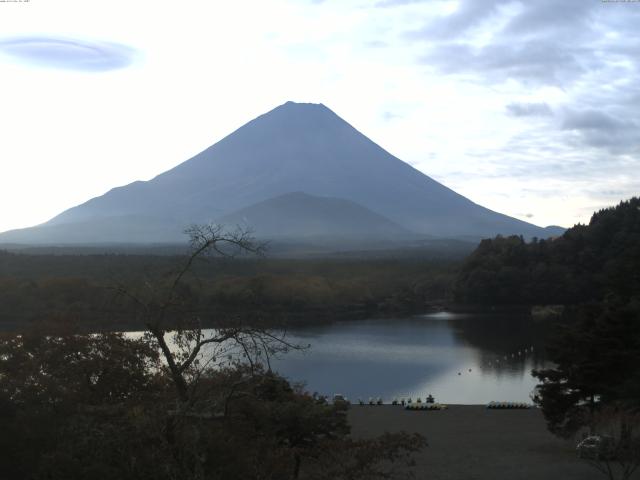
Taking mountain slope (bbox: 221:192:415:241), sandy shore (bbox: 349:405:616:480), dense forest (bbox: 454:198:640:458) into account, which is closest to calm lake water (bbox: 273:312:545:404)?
dense forest (bbox: 454:198:640:458)

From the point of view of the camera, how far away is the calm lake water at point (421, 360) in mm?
21297

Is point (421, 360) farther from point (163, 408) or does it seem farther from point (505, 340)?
point (163, 408)

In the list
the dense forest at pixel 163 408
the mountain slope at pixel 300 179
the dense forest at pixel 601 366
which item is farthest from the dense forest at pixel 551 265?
the mountain slope at pixel 300 179

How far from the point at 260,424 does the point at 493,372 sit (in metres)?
17.6

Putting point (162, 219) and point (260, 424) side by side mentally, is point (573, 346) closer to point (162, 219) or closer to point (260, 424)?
point (260, 424)

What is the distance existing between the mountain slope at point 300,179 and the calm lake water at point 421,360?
13654cm

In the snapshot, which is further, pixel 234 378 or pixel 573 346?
pixel 573 346

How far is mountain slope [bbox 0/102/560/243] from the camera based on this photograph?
175500 mm

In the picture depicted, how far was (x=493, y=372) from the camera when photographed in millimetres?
23797

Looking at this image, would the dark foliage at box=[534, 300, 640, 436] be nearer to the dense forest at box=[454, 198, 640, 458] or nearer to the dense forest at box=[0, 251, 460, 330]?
the dense forest at box=[454, 198, 640, 458]

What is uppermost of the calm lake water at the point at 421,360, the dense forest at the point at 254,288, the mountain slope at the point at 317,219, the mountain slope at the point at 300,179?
the mountain slope at the point at 300,179

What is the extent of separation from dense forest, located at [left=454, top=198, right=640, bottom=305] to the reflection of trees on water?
541 centimetres

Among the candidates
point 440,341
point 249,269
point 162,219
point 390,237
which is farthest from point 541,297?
point 162,219

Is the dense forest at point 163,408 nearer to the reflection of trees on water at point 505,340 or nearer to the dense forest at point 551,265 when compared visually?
the reflection of trees on water at point 505,340
